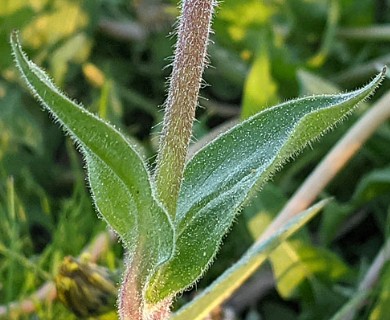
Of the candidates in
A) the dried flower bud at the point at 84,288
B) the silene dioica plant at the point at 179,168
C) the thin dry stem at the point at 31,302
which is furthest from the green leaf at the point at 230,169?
the thin dry stem at the point at 31,302

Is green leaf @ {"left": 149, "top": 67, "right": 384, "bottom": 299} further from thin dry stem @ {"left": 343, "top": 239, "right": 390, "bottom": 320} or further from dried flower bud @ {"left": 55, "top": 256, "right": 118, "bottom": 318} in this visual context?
thin dry stem @ {"left": 343, "top": 239, "right": 390, "bottom": 320}

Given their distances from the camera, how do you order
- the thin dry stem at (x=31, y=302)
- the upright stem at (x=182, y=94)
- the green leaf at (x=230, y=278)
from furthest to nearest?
the thin dry stem at (x=31, y=302)
the green leaf at (x=230, y=278)
the upright stem at (x=182, y=94)

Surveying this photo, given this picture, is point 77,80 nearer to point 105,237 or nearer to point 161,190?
point 105,237

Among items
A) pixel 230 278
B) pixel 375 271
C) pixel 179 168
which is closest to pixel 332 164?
pixel 375 271

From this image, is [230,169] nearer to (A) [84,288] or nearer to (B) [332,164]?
(A) [84,288]

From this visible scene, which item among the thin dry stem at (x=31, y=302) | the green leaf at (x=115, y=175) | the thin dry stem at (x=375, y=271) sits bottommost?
the thin dry stem at (x=375, y=271)

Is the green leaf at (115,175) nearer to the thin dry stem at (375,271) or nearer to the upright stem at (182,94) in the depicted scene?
the upright stem at (182,94)

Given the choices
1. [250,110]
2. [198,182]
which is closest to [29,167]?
[250,110]

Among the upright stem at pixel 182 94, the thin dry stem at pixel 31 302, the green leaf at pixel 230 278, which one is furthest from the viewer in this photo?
the thin dry stem at pixel 31 302
